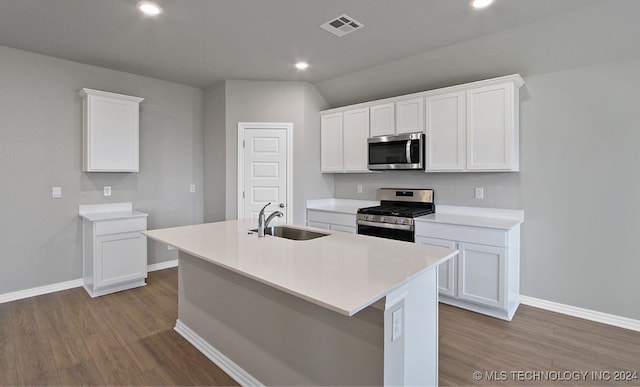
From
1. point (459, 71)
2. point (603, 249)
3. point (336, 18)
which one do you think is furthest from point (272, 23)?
point (603, 249)

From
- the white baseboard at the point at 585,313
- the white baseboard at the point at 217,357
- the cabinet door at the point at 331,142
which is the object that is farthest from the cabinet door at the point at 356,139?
the white baseboard at the point at 217,357

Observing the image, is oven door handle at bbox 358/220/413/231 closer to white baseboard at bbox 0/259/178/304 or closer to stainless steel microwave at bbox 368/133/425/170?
stainless steel microwave at bbox 368/133/425/170

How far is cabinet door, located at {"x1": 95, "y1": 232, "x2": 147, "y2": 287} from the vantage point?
11.7 feet

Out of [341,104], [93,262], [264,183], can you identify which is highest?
[341,104]

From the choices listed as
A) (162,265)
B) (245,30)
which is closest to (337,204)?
(162,265)

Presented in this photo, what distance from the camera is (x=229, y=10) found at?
2.67 meters

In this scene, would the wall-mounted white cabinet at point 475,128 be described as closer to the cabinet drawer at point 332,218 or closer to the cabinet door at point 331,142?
the cabinet drawer at point 332,218

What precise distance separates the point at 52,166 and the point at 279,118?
9.01ft

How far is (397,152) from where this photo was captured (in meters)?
3.91

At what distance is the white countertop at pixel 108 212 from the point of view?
3692mm

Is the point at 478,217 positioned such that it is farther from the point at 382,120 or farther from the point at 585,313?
the point at 382,120

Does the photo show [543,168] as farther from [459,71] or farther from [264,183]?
[264,183]

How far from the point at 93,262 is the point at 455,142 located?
4.14 m

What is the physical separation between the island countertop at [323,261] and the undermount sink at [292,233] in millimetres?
228
